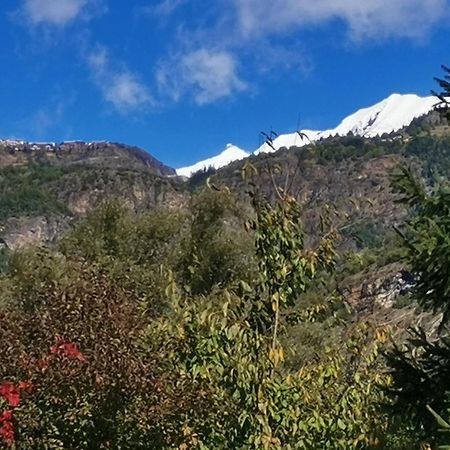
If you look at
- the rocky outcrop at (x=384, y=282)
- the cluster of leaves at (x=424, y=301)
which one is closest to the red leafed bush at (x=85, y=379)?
the cluster of leaves at (x=424, y=301)

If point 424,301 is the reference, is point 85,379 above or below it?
below

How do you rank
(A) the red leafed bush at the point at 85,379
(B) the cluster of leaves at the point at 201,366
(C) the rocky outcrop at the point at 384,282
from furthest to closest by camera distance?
1. (C) the rocky outcrop at the point at 384,282
2. (A) the red leafed bush at the point at 85,379
3. (B) the cluster of leaves at the point at 201,366

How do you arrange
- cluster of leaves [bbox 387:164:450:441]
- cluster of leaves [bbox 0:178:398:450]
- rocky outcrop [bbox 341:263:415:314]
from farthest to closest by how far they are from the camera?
rocky outcrop [bbox 341:263:415:314]
cluster of leaves [bbox 387:164:450:441]
cluster of leaves [bbox 0:178:398:450]

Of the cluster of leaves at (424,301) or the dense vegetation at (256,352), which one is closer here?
the dense vegetation at (256,352)

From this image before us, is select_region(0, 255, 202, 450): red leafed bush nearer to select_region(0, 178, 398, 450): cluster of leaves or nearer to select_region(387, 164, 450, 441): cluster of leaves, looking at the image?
select_region(0, 178, 398, 450): cluster of leaves

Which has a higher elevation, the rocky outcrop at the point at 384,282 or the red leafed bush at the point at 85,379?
the rocky outcrop at the point at 384,282


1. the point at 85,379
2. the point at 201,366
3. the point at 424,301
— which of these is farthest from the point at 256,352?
the point at 424,301

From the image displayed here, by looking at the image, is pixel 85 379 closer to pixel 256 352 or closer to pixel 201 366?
pixel 201 366

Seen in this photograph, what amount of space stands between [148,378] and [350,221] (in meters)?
2.91

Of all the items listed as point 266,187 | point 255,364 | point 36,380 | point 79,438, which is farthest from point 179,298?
point 79,438

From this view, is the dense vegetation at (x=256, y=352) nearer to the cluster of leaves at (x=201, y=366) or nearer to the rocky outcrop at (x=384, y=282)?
the cluster of leaves at (x=201, y=366)

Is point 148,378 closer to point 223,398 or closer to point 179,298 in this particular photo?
point 223,398

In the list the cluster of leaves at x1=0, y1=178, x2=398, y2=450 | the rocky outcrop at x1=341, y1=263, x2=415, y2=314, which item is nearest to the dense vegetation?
the cluster of leaves at x1=0, y1=178, x2=398, y2=450

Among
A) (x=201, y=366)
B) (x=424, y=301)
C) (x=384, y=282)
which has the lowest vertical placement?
(x=201, y=366)
